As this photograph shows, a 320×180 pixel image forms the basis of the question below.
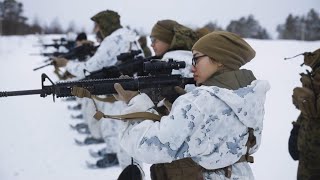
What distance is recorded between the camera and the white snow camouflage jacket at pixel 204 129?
5.52 feet

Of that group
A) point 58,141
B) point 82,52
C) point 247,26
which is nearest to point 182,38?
point 82,52

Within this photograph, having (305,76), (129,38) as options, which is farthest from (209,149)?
(129,38)

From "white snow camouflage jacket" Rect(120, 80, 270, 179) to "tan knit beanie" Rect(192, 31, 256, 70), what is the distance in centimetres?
14

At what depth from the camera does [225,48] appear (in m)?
1.83

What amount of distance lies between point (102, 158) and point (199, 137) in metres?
3.58

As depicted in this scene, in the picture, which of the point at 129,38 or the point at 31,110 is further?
the point at 31,110

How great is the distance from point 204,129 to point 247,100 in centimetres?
25

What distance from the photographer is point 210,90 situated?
171 centimetres

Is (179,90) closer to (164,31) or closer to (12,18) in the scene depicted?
(164,31)

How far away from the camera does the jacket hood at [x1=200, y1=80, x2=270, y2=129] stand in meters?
1.72

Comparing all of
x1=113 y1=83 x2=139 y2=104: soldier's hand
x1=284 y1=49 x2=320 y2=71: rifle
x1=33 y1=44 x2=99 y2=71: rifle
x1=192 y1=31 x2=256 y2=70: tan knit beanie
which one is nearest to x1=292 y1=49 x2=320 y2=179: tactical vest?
x1=284 y1=49 x2=320 y2=71: rifle

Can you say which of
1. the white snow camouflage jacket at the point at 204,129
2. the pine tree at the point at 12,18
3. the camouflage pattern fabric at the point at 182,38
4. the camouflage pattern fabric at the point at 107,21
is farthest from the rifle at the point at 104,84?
the pine tree at the point at 12,18

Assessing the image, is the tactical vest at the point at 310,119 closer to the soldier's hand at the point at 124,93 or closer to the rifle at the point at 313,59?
the rifle at the point at 313,59

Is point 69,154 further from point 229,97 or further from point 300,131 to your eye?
point 229,97
